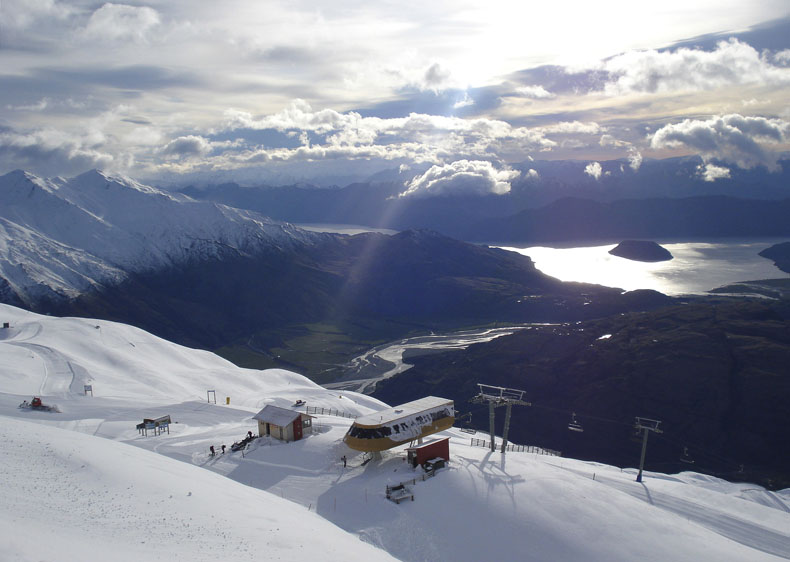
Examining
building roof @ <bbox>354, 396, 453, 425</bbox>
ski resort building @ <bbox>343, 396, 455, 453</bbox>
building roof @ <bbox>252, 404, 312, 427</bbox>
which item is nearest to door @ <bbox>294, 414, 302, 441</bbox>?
building roof @ <bbox>252, 404, 312, 427</bbox>

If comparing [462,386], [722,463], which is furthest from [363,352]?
[722,463]

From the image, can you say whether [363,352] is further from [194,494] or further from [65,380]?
[194,494]

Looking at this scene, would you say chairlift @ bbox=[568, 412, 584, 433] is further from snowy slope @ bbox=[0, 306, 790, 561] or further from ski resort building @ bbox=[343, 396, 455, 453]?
ski resort building @ bbox=[343, 396, 455, 453]

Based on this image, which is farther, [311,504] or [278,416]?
[278,416]

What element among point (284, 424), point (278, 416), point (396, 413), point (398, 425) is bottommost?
point (284, 424)

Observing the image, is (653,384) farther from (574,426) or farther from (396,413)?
(396,413)

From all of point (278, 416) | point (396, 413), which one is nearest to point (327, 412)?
point (278, 416)
